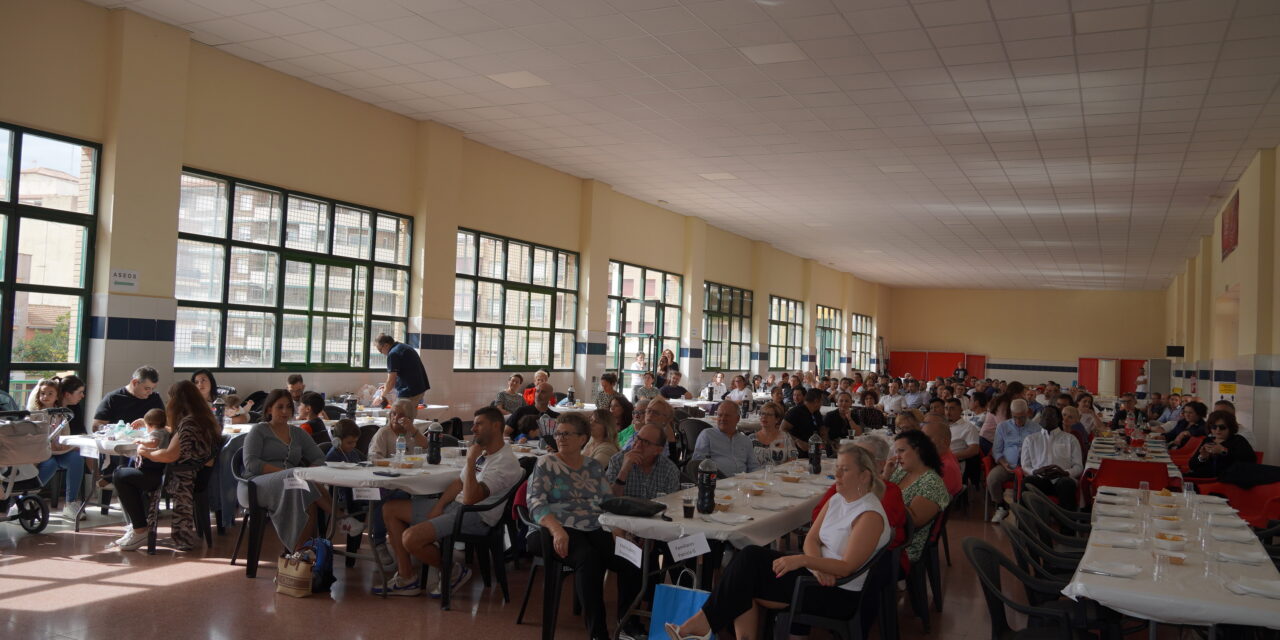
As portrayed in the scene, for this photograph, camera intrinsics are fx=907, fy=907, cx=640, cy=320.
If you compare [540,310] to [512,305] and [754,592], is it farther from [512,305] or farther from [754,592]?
[754,592]

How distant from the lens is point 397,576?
18.6ft

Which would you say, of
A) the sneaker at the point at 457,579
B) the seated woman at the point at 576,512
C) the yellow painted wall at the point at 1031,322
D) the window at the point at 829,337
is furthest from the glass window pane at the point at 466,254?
the yellow painted wall at the point at 1031,322

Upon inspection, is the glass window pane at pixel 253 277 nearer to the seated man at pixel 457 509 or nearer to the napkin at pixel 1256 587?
the seated man at pixel 457 509

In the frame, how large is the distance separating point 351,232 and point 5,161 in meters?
3.83

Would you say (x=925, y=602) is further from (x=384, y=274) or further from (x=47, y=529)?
(x=384, y=274)

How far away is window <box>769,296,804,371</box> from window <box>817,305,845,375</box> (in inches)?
63.1

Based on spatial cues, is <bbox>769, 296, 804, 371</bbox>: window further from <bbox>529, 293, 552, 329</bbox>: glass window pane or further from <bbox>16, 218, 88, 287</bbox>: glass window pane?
<bbox>16, 218, 88, 287</bbox>: glass window pane

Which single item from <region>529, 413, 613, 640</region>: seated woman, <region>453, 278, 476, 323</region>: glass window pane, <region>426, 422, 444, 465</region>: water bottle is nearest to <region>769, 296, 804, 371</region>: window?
<region>453, 278, 476, 323</region>: glass window pane

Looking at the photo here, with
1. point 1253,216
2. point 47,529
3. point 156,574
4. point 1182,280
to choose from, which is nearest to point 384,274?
point 47,529

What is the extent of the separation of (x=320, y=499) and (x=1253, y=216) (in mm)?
10972

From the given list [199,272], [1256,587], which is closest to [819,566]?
[1256,587]

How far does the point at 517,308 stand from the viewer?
545 inches

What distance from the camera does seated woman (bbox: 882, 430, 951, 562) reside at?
4.95m

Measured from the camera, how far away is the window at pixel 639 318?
54.3 ft
